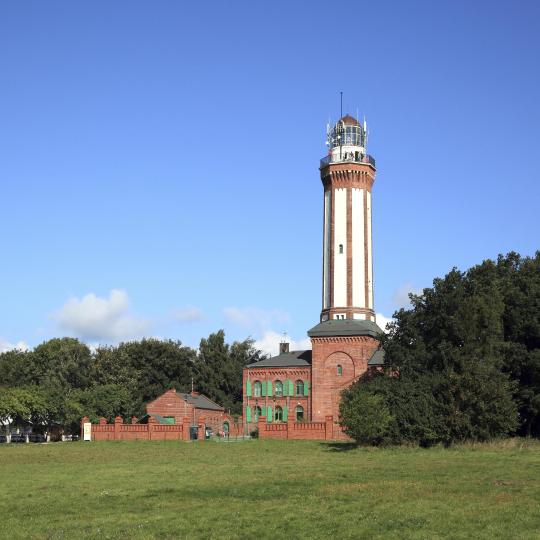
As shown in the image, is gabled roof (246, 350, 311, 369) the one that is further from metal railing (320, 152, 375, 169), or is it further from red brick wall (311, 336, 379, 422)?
metal railing (320, 152, 375, 169)

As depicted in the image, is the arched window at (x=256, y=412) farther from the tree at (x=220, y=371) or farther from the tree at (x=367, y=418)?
the tree at (x=367, y=418)

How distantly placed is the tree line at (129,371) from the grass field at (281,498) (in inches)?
1774

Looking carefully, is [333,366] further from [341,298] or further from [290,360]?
[290,360]

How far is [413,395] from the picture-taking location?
41.9 meters

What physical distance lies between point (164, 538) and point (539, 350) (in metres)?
33.3

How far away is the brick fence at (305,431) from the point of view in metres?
55.3

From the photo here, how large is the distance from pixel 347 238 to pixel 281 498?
4939cm

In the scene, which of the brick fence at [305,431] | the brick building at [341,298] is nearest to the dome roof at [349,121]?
the brick building at [341,298]

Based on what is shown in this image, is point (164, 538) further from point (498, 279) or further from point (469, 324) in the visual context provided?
point (498, 279)

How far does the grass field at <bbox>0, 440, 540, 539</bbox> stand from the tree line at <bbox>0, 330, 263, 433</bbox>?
4505 centimetres

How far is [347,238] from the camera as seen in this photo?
226ft

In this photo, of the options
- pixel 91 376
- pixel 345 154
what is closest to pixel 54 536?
pixel 345 154

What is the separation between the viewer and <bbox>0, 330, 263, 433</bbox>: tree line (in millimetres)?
77956

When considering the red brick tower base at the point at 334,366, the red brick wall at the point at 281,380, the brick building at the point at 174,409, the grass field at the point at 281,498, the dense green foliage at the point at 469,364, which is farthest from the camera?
the brick building at the point at 174,409
